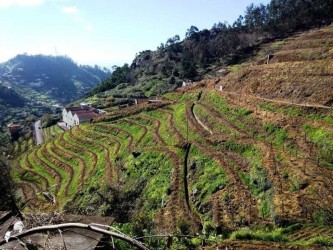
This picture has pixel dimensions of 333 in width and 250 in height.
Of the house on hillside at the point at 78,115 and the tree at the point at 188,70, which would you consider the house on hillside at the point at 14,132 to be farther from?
the tree at the point at 188,70

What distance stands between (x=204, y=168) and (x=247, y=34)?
70701 mm

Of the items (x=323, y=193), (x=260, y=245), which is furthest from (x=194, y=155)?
(x=260, y=245)

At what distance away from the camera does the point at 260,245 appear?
10.3 metres

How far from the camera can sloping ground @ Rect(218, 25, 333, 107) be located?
33344 millimetres

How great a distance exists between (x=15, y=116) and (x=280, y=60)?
107144mm

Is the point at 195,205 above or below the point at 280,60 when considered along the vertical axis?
below

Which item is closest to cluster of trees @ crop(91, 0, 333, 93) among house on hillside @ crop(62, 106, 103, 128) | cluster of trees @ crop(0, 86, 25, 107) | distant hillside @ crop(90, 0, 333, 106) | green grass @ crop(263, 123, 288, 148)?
distant hillside @ crop(90, 0, 333, 106)

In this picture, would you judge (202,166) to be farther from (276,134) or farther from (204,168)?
(276,134)

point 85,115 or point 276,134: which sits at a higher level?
point 85,115

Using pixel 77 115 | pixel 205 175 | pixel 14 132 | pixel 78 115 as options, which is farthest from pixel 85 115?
pixel 205 175

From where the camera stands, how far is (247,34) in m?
91.6

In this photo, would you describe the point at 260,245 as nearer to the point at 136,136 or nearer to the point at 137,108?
the point at 136,136

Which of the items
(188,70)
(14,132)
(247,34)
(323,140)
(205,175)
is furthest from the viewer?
(247,34)

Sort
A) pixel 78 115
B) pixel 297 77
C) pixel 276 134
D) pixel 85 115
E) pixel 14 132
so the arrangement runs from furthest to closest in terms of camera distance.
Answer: pixel 14 132, pixel 85 115, pixel 78 115, pixel 297 77, pixel 276 134
